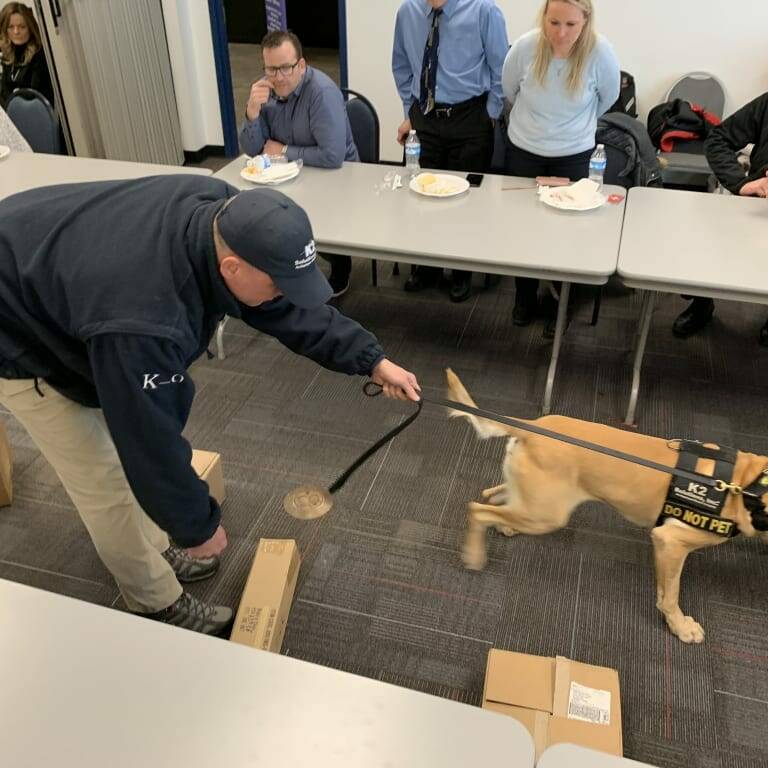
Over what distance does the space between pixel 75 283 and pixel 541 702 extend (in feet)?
4.45

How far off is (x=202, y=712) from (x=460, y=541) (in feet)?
4.34

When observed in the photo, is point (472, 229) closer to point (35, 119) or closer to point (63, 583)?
point (63, 583)

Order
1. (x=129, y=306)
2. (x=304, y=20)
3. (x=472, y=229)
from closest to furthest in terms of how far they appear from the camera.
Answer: (x=129, y=306) < (x=472, y=229) < (x=304, y=20)

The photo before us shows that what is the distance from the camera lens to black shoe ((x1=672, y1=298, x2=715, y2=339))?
3152 mm

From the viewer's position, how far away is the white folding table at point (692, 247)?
2.21 metres

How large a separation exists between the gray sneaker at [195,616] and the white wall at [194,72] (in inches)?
161

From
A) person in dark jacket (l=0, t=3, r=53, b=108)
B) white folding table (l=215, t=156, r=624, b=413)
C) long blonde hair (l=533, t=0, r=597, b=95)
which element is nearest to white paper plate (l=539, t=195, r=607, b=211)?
white folding table (l=215, t=156, r=624, b=413)

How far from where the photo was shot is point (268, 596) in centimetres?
188

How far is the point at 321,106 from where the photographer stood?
9.61 ft

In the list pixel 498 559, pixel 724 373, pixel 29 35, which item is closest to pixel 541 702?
pixel 498 559

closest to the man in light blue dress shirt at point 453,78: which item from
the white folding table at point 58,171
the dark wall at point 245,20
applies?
the white folding table at point 58,171

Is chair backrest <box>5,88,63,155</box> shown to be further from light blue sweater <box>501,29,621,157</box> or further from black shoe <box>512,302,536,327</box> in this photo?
black shoe <box>512,302,536,327</box>

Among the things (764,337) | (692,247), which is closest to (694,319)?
(764,337)

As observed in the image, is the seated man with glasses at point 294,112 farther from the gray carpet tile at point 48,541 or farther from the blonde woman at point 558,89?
the gray carpet tile at point 48,541
